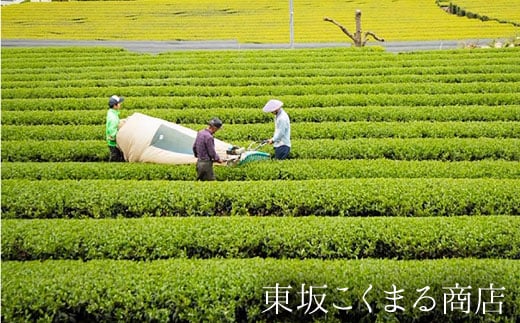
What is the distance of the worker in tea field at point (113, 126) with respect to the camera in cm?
1045

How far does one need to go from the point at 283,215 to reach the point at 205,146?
193cm

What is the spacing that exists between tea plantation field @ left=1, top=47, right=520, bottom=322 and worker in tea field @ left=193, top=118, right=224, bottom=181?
0.37 meters

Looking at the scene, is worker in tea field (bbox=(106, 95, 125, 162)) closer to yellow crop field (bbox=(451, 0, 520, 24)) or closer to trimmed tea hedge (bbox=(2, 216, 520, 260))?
trimmed tea hedge (bbox=(2, 216, 520, 260))

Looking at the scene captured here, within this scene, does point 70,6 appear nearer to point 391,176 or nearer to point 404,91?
point 404,91

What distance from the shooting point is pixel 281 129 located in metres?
10.4

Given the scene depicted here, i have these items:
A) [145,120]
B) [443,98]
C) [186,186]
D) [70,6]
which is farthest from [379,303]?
[70,6]

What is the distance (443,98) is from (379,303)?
1135 cm

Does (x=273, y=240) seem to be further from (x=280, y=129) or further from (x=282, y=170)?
(x=280, y=129)

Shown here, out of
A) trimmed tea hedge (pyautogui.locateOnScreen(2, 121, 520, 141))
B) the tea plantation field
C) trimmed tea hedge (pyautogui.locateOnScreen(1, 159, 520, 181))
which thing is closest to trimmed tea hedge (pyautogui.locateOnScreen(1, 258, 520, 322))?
the tea plantation field

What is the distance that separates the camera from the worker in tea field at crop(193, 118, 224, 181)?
909 cm

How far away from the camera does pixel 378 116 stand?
14547mm

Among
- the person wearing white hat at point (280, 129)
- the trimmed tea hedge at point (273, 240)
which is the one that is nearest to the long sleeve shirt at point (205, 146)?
the person wearing white hat at point (280, 129)

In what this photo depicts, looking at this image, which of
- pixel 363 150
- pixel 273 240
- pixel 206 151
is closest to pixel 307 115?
pixel 363 150

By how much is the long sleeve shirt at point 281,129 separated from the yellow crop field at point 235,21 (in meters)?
26.2
